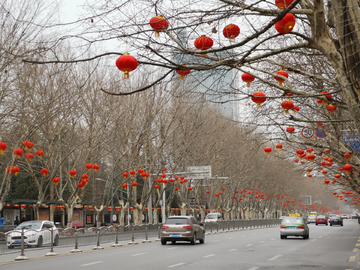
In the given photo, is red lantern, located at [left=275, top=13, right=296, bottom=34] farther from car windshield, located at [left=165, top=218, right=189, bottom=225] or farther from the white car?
the white car

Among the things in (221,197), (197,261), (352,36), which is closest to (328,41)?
(352,36)

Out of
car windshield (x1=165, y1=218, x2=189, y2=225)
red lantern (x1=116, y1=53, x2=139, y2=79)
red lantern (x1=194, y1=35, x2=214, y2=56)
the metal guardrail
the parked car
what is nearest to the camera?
red lantern (x1=116, y1=53, x2=139, y2=79)

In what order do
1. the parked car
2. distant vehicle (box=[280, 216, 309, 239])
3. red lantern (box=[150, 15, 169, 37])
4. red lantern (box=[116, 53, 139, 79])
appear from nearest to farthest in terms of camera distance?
red lantern (box=[116, 53, 139, 79])
red lantern (box=[150, 15, 169, 37])
the parked car
distant vehicle (box=[280, 216, 309, 239])

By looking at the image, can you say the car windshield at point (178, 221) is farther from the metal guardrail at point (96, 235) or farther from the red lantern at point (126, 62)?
the red lantern at point (126, 62)

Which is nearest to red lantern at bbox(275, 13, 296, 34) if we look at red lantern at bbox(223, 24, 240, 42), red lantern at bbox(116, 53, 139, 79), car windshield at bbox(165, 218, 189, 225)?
red lantern at bbox(223, 24, 240, 42)

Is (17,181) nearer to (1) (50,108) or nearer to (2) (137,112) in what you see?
(2) (137,112)

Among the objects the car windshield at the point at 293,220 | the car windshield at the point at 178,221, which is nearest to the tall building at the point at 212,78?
the car windshield at the point at 178,221

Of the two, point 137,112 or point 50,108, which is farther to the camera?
point 137,112

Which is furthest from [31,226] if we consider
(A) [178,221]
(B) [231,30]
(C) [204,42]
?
(B) [231,30]

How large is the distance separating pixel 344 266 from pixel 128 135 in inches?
895

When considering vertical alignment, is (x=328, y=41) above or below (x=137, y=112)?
below

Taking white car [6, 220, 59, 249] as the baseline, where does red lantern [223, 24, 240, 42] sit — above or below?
above

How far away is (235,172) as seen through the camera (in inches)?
2076

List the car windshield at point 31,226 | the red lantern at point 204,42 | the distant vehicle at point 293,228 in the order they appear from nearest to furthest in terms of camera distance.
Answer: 1. the red lantern at point 204,42
2. the car windshield at point 31,226
3. the distant vehicle at point 293,228
